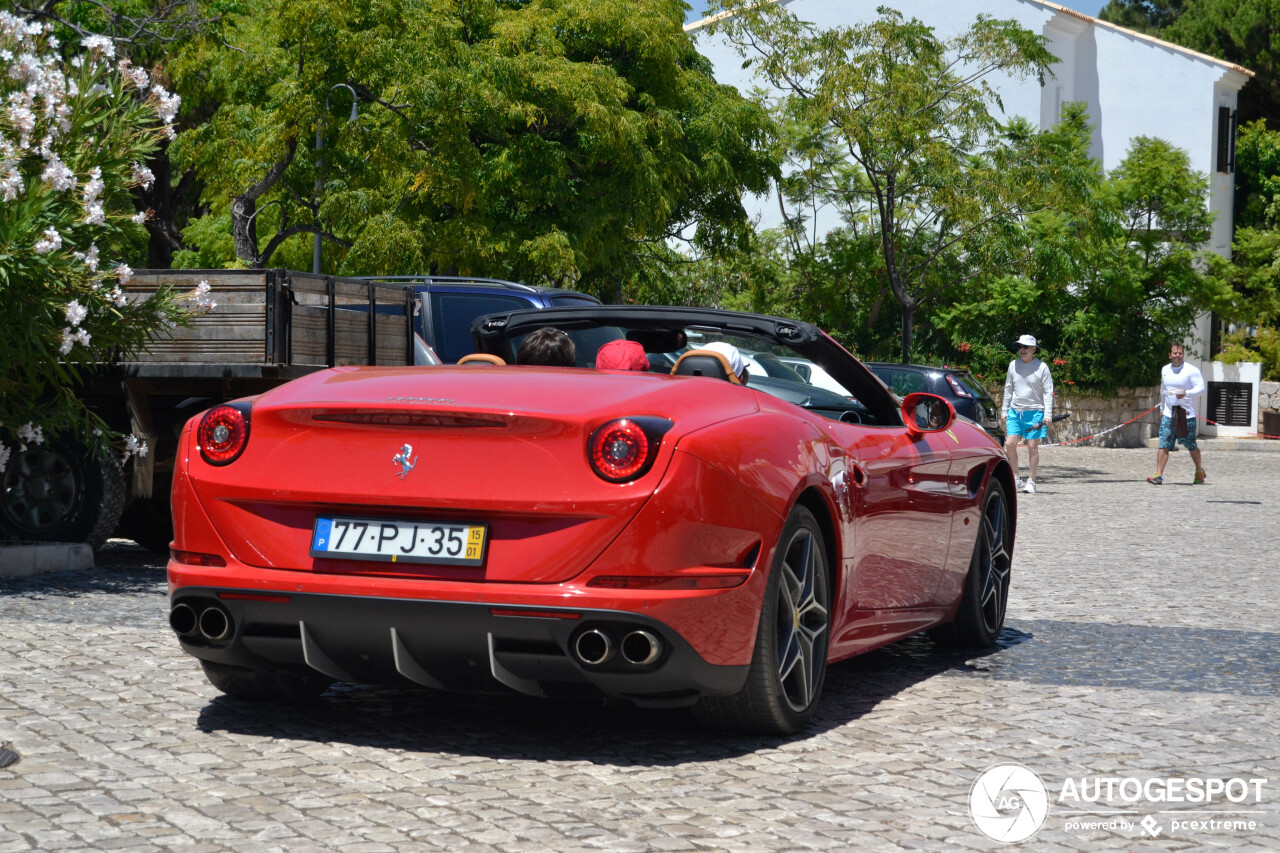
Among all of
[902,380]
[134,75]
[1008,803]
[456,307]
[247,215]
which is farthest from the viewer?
[247,215]

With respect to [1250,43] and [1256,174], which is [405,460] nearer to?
[1256,174]

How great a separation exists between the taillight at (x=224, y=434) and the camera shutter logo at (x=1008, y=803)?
2.36 m

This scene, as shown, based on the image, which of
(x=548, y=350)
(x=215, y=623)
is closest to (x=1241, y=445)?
(x=548, y=350)

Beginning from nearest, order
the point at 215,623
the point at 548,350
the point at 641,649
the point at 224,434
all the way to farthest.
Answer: the point at 641,649
the point at 215,623
the point at 224,434
the point at 548,350

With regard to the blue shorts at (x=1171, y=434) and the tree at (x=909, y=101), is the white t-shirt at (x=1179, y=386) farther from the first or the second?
the tree at (x=909, y=101)

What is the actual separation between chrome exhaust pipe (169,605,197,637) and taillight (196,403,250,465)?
44cm

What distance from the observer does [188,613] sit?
492 cm

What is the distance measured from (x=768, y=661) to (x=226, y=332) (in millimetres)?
5309

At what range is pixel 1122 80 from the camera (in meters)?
47.3

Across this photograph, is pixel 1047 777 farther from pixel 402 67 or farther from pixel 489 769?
pixel 402 67

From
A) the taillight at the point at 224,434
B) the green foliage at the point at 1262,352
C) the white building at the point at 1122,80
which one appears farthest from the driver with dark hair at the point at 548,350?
the white building at the point at 1122,80

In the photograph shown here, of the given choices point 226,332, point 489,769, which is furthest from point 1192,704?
point 226,332

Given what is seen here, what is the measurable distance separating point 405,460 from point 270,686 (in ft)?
4.14

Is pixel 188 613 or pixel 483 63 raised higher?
pixel 483 63
